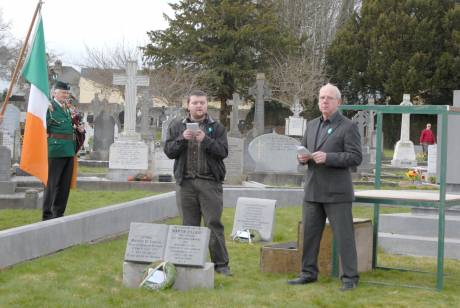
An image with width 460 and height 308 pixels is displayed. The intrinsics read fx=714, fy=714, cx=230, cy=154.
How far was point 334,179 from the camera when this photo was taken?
6.58 meters

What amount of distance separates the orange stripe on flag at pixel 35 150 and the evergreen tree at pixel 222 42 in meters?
40.6

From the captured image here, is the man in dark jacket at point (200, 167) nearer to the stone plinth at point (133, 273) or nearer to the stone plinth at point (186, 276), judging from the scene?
the stone plinth at point (186, 276)

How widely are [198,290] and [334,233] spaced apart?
139 cm

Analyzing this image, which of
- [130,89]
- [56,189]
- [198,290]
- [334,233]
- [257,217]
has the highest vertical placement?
[130,89]

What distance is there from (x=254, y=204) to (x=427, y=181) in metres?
9.55

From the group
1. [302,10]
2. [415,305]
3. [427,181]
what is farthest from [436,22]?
[415,305]

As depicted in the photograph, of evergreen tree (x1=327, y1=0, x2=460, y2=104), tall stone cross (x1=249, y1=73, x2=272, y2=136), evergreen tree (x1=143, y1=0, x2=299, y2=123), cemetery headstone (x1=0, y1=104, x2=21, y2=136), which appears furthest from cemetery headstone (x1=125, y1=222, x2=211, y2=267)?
evergreen tree (x1=143, y1=0, x2=299, y2=123)

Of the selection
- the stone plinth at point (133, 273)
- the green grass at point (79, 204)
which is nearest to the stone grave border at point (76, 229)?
the green grass at point (79, 204)

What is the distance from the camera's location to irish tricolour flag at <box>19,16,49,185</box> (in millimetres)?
8203

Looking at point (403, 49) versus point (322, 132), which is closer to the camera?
point (322, 132)

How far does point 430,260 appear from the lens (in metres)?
8.55

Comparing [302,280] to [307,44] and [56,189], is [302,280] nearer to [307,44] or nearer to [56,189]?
[56,189]

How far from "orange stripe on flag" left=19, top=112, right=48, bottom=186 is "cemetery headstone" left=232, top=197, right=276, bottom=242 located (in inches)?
110

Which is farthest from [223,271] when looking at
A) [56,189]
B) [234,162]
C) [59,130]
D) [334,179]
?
[234,162]
